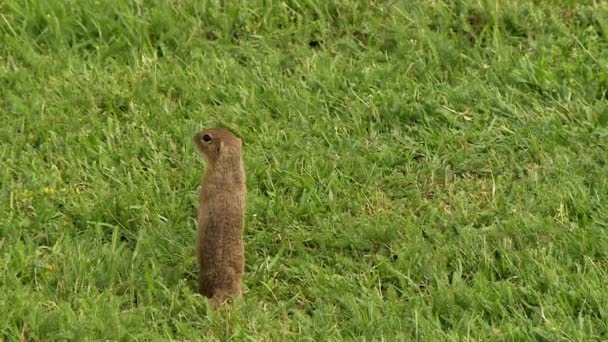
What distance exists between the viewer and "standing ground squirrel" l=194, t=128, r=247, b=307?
20.7 ft

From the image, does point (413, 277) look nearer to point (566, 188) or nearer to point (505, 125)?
point (566, 188)

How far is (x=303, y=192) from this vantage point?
721 centimetres

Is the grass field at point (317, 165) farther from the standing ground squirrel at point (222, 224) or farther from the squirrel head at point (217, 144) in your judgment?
the squirrel head at point (217, 144)

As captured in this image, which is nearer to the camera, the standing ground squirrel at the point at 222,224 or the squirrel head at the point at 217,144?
the standing ground squirrel at the point at 222,224

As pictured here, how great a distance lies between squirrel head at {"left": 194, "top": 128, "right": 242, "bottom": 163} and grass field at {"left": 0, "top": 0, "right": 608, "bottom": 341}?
0.51m

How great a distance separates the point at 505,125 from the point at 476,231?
1.10m

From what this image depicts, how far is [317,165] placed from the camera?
24.3ft

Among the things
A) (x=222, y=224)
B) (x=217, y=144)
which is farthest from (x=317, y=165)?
(x=222, y=224)

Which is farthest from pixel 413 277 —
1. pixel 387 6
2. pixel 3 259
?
pixel 387 6

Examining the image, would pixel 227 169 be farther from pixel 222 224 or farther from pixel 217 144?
pixel 222 224

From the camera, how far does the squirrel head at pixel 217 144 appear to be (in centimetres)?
659

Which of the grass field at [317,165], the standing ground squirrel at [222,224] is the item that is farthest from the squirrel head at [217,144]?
the grass field at [317,165]

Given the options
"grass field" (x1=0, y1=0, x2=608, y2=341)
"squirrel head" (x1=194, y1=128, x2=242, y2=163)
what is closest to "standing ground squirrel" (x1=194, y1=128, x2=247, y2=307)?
"squirrel head" (x1=194, y1=128, x2=242, y2=163)

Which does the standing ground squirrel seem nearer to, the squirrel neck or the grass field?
the squirrel neck
